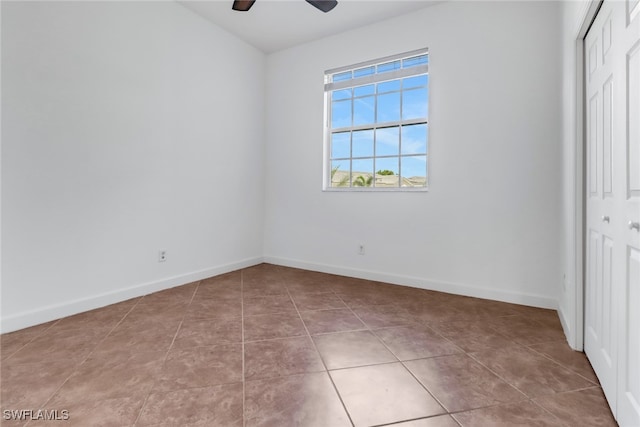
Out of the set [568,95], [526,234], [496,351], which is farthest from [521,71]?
[496,351]

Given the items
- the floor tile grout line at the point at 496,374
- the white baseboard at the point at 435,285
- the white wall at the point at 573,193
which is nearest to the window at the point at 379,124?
the white baseboard at the point at 435,285

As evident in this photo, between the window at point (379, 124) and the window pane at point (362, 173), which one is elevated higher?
the window at point (379, 124)

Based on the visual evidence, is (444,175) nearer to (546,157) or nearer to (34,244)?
(546,157)

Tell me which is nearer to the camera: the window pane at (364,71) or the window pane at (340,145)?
the window pane at (364,71)

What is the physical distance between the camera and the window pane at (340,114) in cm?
386

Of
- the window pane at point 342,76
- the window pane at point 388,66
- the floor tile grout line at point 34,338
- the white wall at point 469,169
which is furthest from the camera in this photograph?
the window pane at point 342,76

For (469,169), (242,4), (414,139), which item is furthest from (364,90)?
(242,4)

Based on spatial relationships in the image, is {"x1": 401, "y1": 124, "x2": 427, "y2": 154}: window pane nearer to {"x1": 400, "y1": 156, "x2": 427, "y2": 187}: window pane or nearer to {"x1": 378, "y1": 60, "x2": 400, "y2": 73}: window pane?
{"x1": 400, "y1": 156, "x2": 427, "y2": 187}: window pane

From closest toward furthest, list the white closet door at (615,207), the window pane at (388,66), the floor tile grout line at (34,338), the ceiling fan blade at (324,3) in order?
the white closet door at (615,207)
the floor tile grout line at (34,338)
the ceiling fan blade at (324,3)
the window pane at (388,66)

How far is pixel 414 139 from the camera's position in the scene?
3383mm

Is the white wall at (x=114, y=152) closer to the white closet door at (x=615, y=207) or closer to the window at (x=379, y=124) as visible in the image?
the window at (x=379, y=124)

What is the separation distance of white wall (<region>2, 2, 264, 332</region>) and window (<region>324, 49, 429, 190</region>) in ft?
4.07
